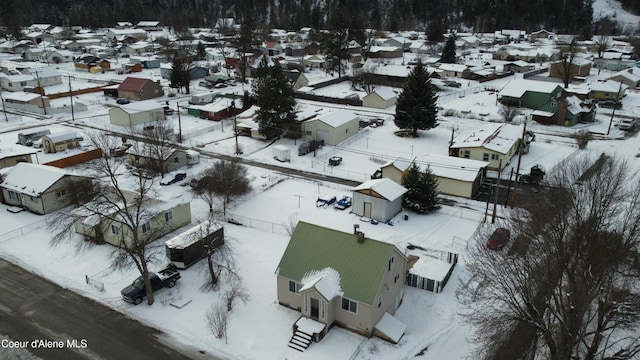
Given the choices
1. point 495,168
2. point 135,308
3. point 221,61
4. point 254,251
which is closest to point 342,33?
point 221,61

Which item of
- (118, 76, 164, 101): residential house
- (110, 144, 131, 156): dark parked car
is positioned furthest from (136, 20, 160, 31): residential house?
(110, 144, 131, 156): dark parked car

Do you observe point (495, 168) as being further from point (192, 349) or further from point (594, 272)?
point (192, 349)

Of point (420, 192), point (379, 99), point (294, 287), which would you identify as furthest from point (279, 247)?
point (379, 99)

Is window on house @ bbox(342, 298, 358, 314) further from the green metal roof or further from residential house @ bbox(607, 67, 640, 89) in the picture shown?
residential house @ bbox(607, 67, 640, 89)

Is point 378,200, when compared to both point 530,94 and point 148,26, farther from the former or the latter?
point 148,26

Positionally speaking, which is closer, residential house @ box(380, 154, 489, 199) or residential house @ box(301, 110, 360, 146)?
residential house @ box(380, 154, 489, 199)

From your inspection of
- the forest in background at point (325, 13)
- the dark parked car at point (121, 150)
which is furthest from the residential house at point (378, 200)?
the forest in background at point (325, 13)

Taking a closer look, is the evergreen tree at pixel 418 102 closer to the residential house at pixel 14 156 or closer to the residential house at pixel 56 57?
the residential house at pixel 14 156
